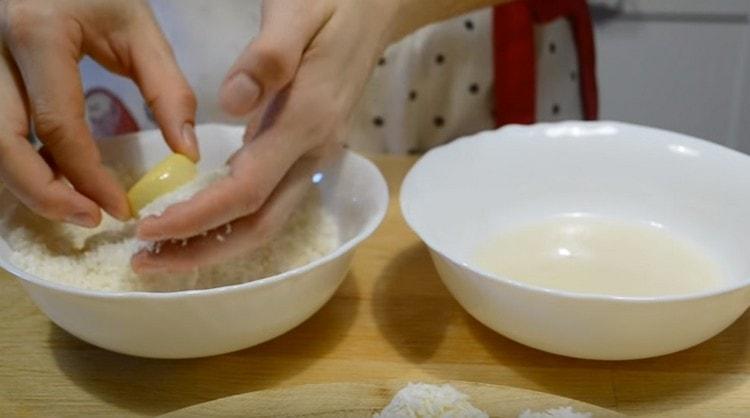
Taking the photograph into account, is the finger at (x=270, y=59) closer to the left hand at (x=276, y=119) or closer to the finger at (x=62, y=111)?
the left hand at (x=276, y=119)

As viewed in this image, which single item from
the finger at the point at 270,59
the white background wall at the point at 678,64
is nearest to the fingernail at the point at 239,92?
the finger at the point at 270,59

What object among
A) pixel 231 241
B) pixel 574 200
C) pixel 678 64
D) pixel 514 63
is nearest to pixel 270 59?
pixel 231 241

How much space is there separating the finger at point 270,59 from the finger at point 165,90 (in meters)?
0.14

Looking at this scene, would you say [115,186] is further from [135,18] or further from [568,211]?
[568,211]

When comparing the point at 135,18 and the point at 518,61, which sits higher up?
the point at 135,18

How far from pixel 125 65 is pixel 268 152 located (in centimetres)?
23

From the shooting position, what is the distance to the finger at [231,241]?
626 millimetres

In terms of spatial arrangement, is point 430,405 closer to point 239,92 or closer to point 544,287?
point 544,287

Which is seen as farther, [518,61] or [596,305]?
[518,61]

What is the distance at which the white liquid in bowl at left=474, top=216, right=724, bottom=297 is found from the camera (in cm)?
71

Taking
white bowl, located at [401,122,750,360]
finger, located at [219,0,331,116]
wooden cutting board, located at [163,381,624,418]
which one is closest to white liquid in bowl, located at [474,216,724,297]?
white bowl, located at [401,122,750,360]

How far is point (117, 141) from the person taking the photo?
32.7 inches

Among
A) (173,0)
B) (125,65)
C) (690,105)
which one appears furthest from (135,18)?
(690,105)

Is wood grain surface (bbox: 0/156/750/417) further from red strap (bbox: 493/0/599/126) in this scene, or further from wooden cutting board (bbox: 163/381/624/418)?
red strap (bbox: 493/0/599/126)
